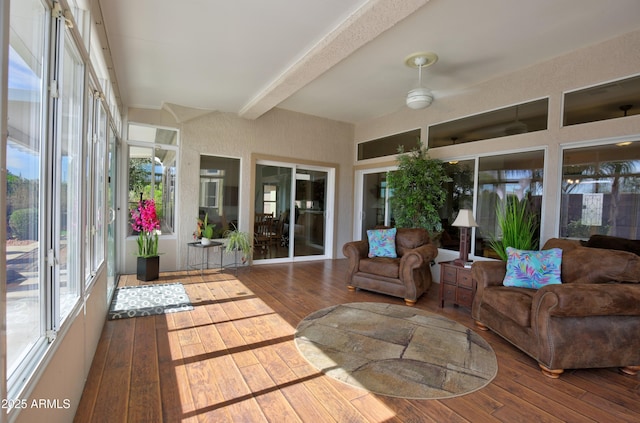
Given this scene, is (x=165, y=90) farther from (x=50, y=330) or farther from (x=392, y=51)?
(x=50, y=330)

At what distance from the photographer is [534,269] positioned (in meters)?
3.05

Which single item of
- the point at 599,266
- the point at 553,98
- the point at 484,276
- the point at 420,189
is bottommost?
the point at 484,276

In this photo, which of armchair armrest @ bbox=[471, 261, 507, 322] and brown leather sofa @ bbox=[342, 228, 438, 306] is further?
brown leather sofa @ bbox=[342, 228, 438, 306]

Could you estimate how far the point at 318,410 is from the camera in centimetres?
189

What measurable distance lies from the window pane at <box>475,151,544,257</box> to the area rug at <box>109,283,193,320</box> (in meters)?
4.21

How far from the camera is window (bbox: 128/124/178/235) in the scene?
5.10 meters

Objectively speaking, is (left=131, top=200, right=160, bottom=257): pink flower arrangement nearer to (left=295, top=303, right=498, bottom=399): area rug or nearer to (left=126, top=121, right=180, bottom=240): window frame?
(left=126, top=121, right=180, bottom=240): window frame

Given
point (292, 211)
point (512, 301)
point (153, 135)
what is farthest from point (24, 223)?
point (292, 211)

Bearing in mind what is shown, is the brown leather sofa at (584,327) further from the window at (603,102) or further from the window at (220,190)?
the window at (220,190)

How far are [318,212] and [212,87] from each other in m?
3.40

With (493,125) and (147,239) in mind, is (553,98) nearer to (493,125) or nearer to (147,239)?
(493,125)

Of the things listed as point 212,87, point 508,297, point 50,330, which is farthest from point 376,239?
point 50,330

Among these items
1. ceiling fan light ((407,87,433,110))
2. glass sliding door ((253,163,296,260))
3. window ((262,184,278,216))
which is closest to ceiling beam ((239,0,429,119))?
ceiling fan light ((407,87,433,110))

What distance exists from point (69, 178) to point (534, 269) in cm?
400
